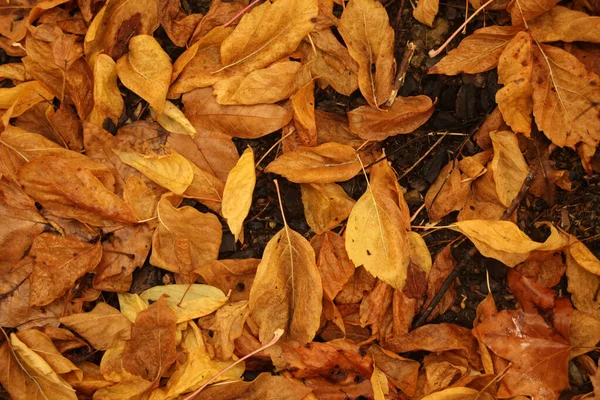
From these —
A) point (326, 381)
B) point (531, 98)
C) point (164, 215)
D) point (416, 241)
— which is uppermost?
point (531, 98)

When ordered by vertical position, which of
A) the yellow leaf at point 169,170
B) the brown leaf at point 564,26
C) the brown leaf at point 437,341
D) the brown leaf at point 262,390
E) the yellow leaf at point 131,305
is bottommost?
the brown leaf at point 262,390

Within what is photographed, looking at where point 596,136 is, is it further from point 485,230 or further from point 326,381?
point 326,381

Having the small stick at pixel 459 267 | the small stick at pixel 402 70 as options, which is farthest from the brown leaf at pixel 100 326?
the small stick at pixel 402 70

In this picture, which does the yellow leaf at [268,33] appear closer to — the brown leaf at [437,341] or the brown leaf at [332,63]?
the brown leaf at [332,63]

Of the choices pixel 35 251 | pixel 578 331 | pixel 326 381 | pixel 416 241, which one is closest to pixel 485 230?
pixel 416 241

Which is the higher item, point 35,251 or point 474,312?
point 35,251

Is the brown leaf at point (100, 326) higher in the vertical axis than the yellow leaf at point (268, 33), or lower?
lower
